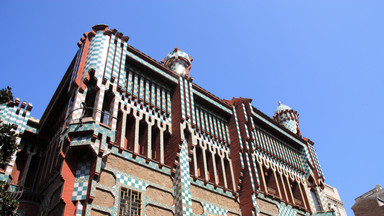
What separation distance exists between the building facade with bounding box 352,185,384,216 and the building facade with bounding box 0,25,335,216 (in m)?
15.2

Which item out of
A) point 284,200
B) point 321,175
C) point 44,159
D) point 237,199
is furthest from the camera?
point 321,175

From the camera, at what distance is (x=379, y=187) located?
116 feet

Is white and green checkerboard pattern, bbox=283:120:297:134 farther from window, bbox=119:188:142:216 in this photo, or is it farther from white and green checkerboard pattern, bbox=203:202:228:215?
window, bbox=119:188:142:216

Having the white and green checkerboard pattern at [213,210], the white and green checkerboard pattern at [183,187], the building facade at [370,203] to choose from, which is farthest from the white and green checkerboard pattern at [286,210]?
the building facade at [370,203]

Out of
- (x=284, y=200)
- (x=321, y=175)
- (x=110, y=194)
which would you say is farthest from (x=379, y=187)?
(x=110, y=194)

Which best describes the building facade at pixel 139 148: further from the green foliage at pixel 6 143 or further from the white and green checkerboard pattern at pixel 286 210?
the green foliage at pixel 6 143

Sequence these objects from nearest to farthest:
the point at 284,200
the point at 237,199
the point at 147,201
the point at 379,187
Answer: the point at 147,201 < the point at 237,199 < the point at 284,200 < the point at 379,187

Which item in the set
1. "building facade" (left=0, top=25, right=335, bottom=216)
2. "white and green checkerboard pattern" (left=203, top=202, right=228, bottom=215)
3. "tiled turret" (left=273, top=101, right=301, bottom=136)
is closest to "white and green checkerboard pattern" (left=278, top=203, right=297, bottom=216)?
"building facade" (left=0, top=25, right=335, bottom=216)

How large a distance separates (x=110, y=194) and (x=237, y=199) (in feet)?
21.7

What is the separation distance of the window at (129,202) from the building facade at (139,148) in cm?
4

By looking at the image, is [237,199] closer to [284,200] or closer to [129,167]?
[284,200]

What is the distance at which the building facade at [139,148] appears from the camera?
11602mm

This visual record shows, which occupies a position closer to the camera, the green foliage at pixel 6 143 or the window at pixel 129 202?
the green foliage at pixel 6 143

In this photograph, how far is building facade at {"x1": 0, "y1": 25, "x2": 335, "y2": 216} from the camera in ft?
38.1
